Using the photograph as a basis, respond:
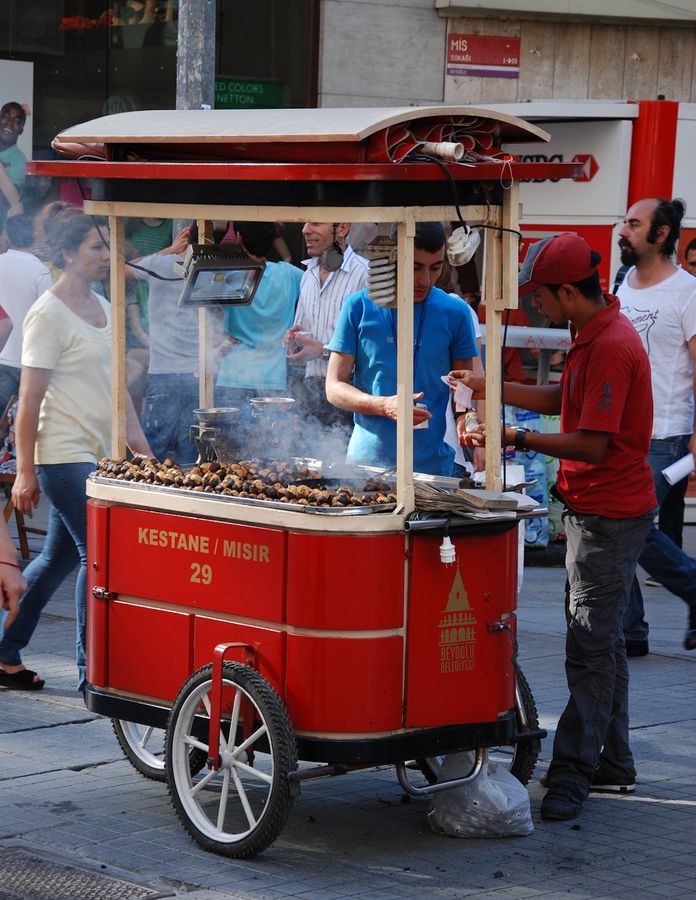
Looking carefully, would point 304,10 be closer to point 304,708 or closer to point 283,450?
point 283,450

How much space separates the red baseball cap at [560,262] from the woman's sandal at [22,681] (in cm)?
287

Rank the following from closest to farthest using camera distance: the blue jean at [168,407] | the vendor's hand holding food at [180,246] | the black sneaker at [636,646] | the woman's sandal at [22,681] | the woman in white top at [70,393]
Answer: the woman in white top at [70,393] → the woman's sandal at [22,681] → the black sneaker at [636,646] → the blue jean at [168,407] → the vendor's hand holding food at [180,246]

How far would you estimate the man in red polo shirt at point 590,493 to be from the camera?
521cm

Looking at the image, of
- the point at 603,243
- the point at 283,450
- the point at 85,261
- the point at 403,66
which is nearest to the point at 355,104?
the point at 403,66

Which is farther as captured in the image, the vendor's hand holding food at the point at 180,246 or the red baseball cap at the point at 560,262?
the vendor's hand holding food at the point at 180,246

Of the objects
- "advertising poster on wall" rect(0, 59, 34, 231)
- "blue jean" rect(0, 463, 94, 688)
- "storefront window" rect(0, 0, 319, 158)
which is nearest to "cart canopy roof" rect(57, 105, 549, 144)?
"blue jean" rect(0, 463, 94, 688)

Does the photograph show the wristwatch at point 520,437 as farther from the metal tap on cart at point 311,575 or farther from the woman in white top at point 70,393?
the woman in white top at point 70,393

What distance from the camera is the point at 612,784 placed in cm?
554

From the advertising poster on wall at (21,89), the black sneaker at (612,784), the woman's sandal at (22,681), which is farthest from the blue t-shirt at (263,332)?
the advertising poster on wall at (21,89)

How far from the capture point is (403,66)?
13.2m

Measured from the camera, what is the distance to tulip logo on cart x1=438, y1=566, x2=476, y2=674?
4.86 m

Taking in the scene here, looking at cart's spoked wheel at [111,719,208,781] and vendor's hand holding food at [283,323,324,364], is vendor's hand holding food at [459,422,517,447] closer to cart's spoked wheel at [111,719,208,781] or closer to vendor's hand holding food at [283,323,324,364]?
cart's spoked wheel at [111,719,208,781]

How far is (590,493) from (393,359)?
902 mm

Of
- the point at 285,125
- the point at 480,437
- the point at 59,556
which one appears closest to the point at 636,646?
the point at 480,437
